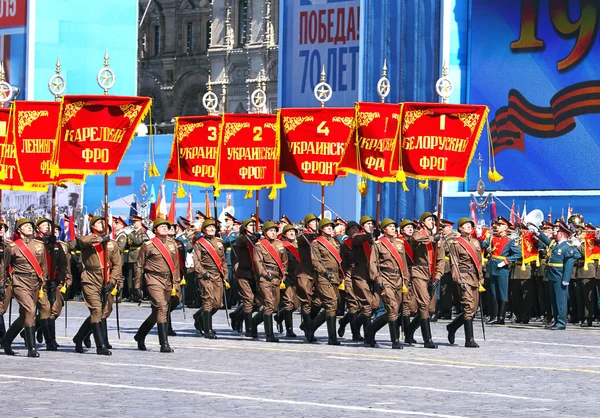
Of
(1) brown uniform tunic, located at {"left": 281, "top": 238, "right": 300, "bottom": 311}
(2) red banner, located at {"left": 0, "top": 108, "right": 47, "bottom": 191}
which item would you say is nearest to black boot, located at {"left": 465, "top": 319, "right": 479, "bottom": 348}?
(1) brown uniform tunic, located at {"left": 281, "top": 238, "right": 300, "bottom": 311}

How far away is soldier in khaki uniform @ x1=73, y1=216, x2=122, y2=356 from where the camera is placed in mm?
17859

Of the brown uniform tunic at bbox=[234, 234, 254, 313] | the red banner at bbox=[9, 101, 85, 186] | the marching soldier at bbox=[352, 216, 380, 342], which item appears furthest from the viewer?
the brown uniform tunic at bbox=[234, 234, 254, 313]

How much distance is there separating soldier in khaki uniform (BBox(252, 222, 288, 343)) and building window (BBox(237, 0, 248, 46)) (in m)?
63.3

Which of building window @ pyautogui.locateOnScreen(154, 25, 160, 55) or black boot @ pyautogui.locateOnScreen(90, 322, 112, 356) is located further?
building window @ pyautogui.locateOnScreen(154, 25, 160, 55)

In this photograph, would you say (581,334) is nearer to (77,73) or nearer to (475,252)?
(475,252)

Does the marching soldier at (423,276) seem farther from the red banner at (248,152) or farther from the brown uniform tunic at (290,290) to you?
the red banner at (248,152)

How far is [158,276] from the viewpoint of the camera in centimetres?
1844

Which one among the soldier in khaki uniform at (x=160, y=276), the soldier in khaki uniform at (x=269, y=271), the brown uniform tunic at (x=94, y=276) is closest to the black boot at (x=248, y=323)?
the soldier in khaki uniform at (x=269, y=271)

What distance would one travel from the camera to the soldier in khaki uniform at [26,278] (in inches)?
690

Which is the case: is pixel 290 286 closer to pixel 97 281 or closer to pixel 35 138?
pixel 97 281

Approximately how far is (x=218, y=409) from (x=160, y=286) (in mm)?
6253

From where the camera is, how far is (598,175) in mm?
32000

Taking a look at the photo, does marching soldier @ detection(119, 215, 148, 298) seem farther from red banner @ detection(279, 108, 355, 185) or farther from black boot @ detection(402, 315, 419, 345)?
black boot @ detection(402, 315, 419, 345)

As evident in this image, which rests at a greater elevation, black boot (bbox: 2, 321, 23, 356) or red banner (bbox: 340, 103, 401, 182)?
red banner (bbox: 340, 103, 401, 182)
